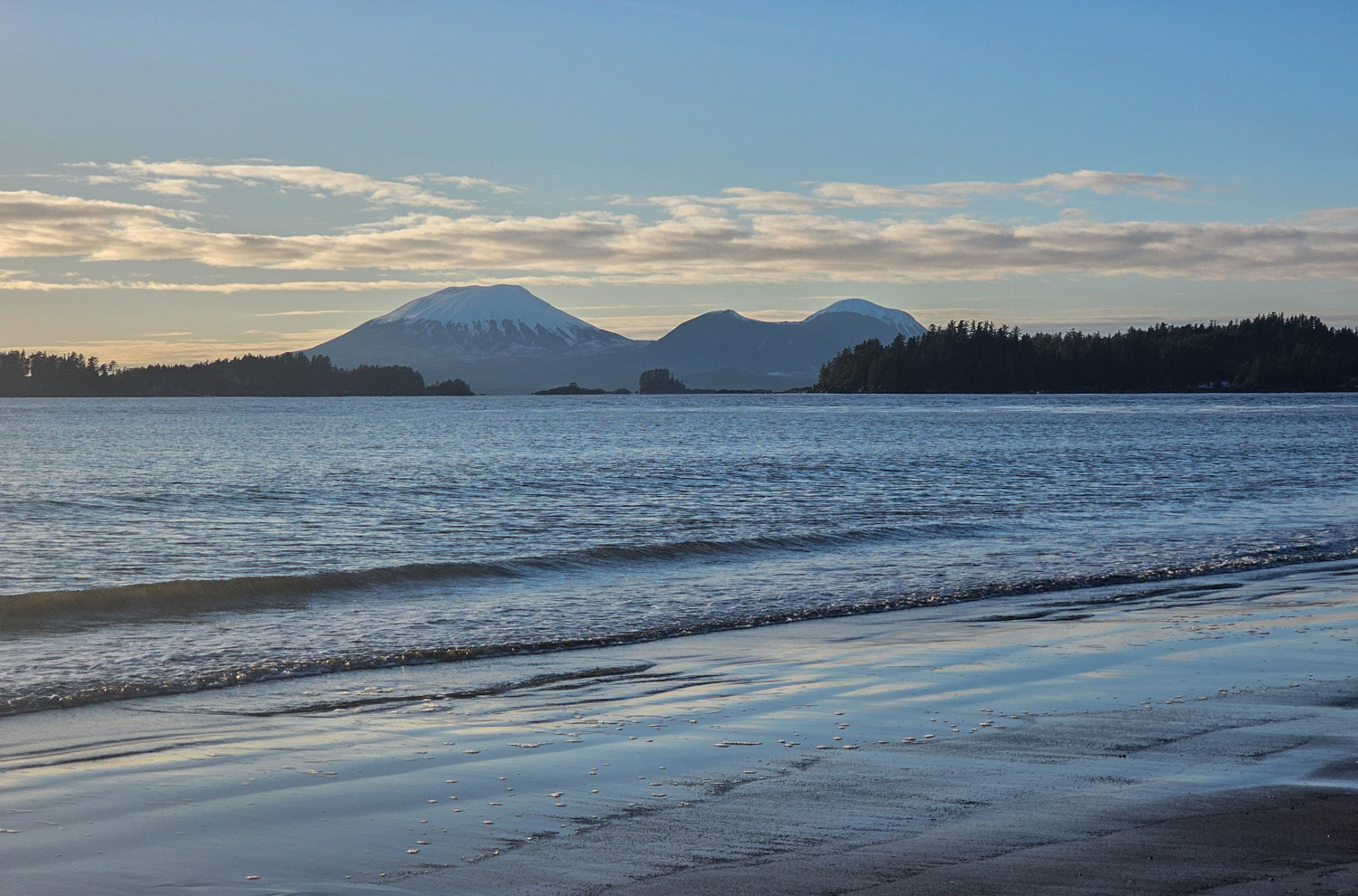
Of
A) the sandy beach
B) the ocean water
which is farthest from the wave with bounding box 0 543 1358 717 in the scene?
the sandy beach

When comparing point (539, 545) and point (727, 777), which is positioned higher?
point (727, 777)

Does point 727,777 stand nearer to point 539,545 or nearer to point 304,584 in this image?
point 304,584

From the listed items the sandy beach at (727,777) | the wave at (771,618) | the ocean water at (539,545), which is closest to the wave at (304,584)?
the ocean water at (539,545)

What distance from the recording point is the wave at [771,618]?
10852mm

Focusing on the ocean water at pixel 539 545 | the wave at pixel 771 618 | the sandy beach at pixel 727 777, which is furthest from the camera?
the ocean water at pixel 539 545

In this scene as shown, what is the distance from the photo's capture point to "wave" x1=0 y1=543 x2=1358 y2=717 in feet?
35.6

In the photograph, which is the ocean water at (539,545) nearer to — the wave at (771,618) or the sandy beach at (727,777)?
the wave at (771,618)

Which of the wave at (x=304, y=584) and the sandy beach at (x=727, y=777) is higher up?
the sandy beach at (x=727, y=777)

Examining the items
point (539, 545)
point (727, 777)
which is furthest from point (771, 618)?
point (539, 545)

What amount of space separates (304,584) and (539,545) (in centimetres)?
640

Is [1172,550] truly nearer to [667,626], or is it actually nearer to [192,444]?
[667,626]

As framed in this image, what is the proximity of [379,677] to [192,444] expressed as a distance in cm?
7002

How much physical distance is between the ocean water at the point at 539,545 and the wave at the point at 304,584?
0.07 metres

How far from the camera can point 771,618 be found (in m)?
15.4
